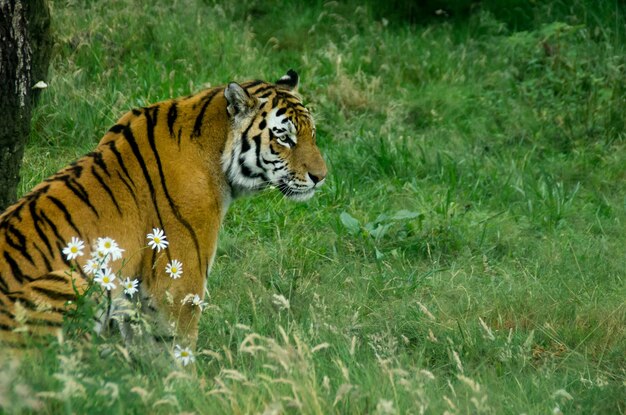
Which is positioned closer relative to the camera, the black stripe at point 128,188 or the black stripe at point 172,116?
the black stripe at point 128,188

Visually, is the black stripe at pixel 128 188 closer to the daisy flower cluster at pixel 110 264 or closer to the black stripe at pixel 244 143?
the daisy flower cluster at pixel 110 264

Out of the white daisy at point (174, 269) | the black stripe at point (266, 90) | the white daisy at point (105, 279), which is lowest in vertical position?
the white daisy at point (174, 269)

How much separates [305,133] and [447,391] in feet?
5.08

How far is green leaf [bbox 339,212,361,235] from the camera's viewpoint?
6.34m

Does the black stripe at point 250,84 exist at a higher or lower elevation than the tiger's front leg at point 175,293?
higher

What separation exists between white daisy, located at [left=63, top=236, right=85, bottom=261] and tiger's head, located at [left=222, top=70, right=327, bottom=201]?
96 centimetres

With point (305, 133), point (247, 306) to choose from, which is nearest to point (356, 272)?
point (247, 306)

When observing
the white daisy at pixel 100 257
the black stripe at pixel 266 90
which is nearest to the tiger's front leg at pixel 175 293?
the white daisy at pixel 100 257

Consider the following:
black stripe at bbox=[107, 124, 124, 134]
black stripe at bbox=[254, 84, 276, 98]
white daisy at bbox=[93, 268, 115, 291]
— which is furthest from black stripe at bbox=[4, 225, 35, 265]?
black stripe at bbox=[254, 84, 276, 98]

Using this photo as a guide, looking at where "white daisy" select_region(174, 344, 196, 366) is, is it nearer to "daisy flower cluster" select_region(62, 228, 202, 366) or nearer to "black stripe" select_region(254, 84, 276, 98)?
"daisy flower cluster" select_region(62, 228, 202, 366)

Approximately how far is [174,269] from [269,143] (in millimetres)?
924

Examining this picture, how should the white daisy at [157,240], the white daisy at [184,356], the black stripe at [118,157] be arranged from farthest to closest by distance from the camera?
the black stripe at [118,157] → the white daisy at [157,240] → the white daisy at [184,356]

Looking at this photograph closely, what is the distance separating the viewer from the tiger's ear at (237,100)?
4848mm

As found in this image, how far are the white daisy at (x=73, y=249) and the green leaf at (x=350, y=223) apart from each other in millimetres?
2458
